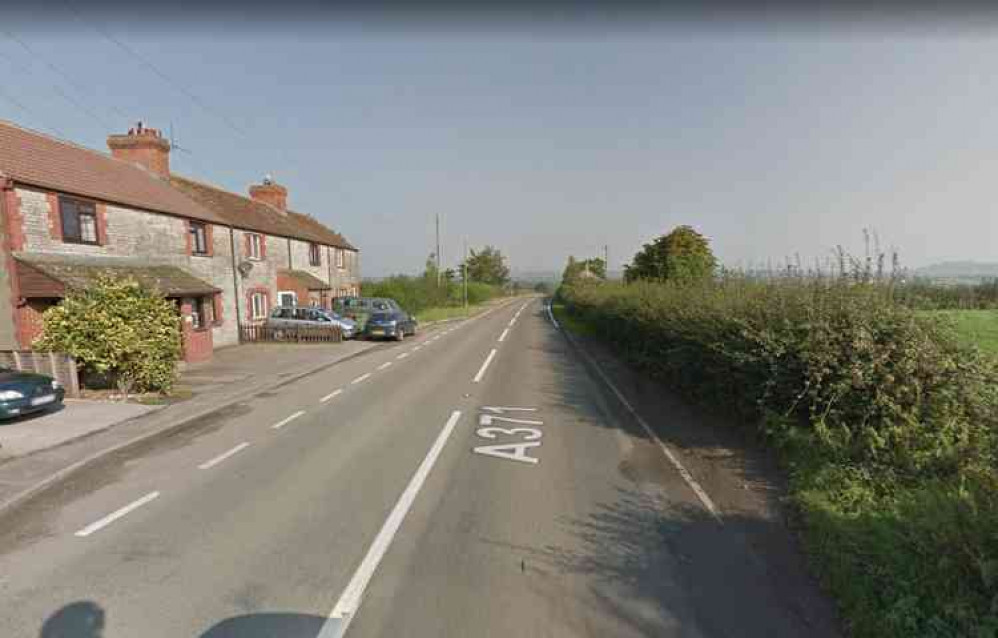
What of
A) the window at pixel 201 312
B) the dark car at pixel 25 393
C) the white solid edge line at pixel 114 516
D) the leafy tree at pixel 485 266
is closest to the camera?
the white solid edge line at pixel 114 516

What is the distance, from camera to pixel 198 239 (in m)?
18.0

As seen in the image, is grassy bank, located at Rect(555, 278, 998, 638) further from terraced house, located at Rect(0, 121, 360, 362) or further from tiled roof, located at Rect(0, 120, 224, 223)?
tiled roof, located at Rect(0, 120, 224, 223)

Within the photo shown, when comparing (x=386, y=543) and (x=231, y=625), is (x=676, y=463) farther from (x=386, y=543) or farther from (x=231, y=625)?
(x=231, y=625)

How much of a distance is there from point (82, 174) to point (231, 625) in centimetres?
1716

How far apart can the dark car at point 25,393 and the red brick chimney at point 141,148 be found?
1454 centimetres

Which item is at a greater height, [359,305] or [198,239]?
[198,239]

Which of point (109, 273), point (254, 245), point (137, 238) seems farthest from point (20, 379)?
point (254, 245)

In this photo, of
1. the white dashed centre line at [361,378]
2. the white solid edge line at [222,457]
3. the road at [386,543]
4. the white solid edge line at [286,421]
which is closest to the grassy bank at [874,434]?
the road at [386,543]

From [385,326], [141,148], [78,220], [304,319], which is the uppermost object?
[141,148]

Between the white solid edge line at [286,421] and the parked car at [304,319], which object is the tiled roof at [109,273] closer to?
the parked car at [304,319]

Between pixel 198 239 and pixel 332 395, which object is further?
pixel 198 239

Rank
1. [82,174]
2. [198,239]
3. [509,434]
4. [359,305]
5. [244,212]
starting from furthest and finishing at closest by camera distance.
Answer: [359,305] < [244,212] < [198,239] < [82,174] < [509,434]

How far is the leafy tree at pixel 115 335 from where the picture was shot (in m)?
9.35

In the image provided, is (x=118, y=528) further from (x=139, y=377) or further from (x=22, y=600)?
(x=139, y=377)
